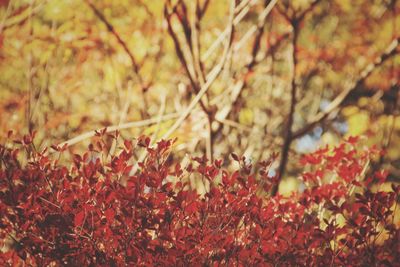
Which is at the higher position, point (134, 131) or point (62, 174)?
point (134, 131)

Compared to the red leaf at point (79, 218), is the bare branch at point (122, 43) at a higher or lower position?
higher

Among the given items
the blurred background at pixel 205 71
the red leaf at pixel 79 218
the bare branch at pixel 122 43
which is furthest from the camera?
the blurred background at pixel 205 71

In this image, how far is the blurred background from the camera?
818 centimetres

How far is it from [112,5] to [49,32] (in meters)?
1.34

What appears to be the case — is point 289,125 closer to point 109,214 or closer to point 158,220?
point 158,220

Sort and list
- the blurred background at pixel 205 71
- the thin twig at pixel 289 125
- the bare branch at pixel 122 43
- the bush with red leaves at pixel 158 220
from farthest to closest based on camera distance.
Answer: the blurred background at pixel 205 71 → the bare branch at pixel 122 43 → the thin twig at pixel 289 125 → the bush with red leaves at pixel 158 220

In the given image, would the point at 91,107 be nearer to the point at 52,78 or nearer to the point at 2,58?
the point at 52,78

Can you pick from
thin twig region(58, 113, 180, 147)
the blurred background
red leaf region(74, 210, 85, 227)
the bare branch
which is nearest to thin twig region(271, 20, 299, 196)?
the blurred background

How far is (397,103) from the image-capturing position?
27.3 ft

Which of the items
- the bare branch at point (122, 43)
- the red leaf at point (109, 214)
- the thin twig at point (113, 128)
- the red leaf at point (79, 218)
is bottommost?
the red leaf at point (79, 218)

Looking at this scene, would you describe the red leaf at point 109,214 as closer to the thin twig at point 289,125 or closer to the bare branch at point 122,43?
the thin twig at point 289,125

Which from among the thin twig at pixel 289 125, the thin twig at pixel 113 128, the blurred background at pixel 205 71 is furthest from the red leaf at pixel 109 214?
the blurred background at pixel 205 71

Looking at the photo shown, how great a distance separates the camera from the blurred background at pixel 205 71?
322 inches

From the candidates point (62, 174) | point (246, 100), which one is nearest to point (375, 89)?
point (246, 100)
